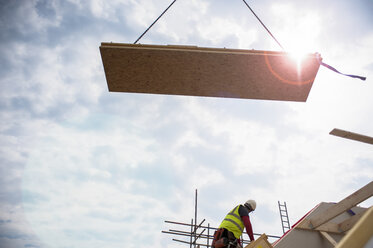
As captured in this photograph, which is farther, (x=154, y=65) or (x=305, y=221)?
(x=305, y=221)

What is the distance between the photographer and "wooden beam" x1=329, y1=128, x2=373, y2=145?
4145 mm

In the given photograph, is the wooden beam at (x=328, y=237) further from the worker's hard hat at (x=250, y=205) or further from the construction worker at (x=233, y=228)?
the construction worker at (x=233, y=228)

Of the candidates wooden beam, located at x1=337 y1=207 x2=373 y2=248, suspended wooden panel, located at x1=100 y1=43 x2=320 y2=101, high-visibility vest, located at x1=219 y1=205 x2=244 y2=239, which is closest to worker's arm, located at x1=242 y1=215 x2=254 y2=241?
high-visibility vest, located at x1=219 y1=205 x2=244 y2=239

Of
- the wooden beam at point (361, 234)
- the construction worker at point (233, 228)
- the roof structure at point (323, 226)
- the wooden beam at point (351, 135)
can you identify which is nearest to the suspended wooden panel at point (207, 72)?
the wooden beam at point (351, 135)

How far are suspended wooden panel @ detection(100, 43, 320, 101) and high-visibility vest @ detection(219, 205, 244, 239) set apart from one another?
85.0 inches

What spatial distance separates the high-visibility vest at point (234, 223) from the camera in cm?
445

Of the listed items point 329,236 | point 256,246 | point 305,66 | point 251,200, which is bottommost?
point 256,246

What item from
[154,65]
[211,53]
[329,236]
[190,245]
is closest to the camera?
[211,53]

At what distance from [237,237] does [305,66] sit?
299 centimetres

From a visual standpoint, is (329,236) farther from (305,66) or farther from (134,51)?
(134,51)

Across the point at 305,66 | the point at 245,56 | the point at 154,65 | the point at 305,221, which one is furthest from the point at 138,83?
the point at 305,221

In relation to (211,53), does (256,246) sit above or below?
below

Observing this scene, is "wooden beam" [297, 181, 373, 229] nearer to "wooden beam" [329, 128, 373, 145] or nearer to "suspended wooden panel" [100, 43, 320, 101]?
"wooden beam" [329, 128, 373, 145]

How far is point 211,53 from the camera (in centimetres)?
429
